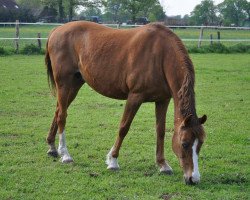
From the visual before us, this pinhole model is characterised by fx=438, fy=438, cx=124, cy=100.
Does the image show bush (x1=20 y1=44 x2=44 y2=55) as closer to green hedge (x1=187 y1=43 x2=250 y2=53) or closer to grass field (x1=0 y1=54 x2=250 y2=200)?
green hedge (x1=187 y1=43 x2=250 y2=53)

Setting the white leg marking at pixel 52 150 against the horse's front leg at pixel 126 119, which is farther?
the white leg marking at pixel 52 150

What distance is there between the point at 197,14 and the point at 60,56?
7216 cm

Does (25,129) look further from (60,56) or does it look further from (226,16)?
(226,16)

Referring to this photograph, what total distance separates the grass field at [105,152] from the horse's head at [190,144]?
222 mm

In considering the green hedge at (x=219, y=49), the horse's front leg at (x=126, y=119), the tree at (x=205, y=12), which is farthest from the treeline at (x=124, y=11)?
the horse's front leg at (x=126, y=119)

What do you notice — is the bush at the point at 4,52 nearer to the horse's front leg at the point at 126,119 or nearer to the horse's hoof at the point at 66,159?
the horse's hoof at the point at 66,159

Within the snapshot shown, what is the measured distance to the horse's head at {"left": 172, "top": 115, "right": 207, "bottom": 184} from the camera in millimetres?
4996

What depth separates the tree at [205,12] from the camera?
245 ft

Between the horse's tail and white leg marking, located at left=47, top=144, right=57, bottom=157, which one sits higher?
the horse's tail

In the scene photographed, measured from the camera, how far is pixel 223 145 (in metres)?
7.22

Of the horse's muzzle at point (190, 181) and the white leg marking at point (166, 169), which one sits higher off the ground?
the horse's muzzle at point (190, 181)

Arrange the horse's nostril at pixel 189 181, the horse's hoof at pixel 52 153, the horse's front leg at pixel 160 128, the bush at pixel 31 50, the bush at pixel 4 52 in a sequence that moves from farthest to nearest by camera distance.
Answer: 1. the bush at pixel 31 50
2. the bush at pixel 4 52
3. the horse's hoof at pixel 52 153
4. the horse's front leg at pixel 160 128
5. the horse's nostril at pixel 189 181

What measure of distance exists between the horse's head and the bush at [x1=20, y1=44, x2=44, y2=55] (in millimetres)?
18396

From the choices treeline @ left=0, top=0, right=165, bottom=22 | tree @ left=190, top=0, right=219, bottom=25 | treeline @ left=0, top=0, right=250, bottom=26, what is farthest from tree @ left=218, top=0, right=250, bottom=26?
treeline @ left=0, top=0, right=165, bottom=22
